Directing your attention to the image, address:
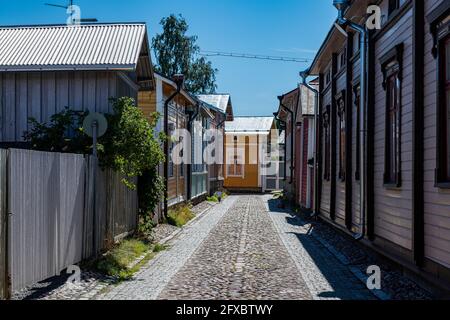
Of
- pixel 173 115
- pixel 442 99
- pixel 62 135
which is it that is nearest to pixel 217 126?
pixel 173 115

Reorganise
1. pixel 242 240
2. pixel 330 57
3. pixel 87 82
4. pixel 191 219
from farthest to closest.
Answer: pixel 191 219, pixel 330 57, pixel 242 240, pixel 87 82

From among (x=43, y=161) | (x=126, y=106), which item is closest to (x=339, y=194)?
(x=126, y=106)

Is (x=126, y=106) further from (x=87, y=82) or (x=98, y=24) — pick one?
(x=98, y=24)

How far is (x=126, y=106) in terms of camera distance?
11.2 metres

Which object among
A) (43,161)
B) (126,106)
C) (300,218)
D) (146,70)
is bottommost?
(300,218)

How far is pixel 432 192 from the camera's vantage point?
310 inches

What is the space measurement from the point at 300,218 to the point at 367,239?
9811mm

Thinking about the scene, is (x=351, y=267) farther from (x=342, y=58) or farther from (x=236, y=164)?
(x=236, y=164)

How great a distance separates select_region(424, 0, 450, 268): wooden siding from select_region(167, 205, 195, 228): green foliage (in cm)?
1051

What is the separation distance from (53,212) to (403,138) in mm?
5180

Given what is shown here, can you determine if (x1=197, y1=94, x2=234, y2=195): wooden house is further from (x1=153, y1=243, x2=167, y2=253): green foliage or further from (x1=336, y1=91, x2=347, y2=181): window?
(x1=153, y1=243, x2=167, y2=253): green foliage

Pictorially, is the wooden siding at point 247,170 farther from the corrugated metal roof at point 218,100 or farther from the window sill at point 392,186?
the window sill at point 392,186

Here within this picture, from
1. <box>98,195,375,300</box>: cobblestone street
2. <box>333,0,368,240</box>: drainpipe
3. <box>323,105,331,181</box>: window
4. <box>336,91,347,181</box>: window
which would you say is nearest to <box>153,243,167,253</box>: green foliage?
<box>98,195,375,300</box>: cobblestone street
